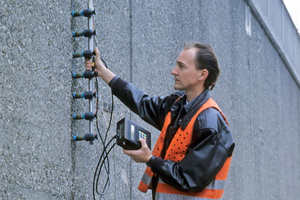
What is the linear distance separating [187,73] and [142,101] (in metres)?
0.42

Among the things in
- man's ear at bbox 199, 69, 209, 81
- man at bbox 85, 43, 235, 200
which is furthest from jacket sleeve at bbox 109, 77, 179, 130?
man's ear at bbox 199, 69, 209, 81

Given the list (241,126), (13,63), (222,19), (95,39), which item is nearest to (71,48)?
(95,39)

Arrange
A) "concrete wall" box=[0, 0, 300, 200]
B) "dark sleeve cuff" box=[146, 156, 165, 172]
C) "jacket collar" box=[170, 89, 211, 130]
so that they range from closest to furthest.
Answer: "concrete wall" box=[0, 0, 300, 200] → "dark sleeve cuff" box=[146, 156, 165, 172] → "jacket collar" box=[170, 89, 211, 130]

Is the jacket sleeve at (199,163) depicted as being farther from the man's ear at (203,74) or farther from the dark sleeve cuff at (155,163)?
the man's ear at (203,74)

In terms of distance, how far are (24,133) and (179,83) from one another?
1.11 meters

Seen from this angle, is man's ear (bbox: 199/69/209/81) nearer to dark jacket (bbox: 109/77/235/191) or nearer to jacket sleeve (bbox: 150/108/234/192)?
dark jacket (bbox: 109/77/235/191)

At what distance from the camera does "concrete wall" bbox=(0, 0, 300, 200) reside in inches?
107

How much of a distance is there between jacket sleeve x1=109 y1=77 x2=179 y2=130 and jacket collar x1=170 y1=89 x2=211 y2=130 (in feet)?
0.55

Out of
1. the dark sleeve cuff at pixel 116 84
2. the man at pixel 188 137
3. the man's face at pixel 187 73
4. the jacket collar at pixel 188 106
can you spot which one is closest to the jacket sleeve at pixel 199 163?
the man at pixel 188 137

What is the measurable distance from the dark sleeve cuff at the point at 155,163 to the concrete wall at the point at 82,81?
0.67 m

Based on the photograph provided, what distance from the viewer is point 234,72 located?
277 inches

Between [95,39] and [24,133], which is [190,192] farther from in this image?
[95,39]

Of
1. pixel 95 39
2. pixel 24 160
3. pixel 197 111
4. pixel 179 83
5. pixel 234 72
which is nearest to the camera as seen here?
pixel 24 160

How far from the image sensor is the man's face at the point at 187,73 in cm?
317
